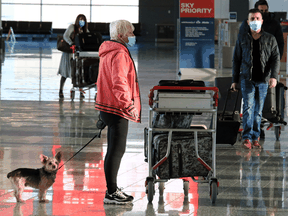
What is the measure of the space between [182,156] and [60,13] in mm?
37857

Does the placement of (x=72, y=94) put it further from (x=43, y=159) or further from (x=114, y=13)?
(x=114, y=13)

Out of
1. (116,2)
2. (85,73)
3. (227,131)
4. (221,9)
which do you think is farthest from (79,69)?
(116,2)

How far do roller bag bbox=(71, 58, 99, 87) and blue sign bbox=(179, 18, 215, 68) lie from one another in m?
5.69

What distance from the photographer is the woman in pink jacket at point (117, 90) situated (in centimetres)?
353

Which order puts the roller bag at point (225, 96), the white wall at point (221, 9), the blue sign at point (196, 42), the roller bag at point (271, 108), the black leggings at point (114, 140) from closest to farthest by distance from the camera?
the black leggings at point (114, 140)
the roller bag at point (271, 108)
the roller bag at point (225, 96)
the blue sign at point (196, 42)
the white wall at point (221, 9)

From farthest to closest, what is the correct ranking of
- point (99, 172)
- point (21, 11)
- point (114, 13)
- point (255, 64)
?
point (114, 13), point (21, 11), point (255, 64), point (99, 172)

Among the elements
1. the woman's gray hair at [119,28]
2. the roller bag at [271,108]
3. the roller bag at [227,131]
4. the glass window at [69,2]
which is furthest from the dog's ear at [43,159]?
the glass window at [69,2]

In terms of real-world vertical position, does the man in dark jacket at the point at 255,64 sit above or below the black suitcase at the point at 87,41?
below

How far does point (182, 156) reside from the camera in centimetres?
382

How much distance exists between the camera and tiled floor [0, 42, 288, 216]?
3762 mm

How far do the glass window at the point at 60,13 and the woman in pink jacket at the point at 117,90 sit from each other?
37277 mm

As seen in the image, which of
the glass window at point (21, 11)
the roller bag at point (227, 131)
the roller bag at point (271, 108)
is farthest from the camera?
the glass window at point (21, 11)

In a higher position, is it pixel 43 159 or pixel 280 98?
pixel 280 98

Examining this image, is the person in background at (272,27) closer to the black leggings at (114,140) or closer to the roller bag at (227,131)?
the roller bag at (227,131)
